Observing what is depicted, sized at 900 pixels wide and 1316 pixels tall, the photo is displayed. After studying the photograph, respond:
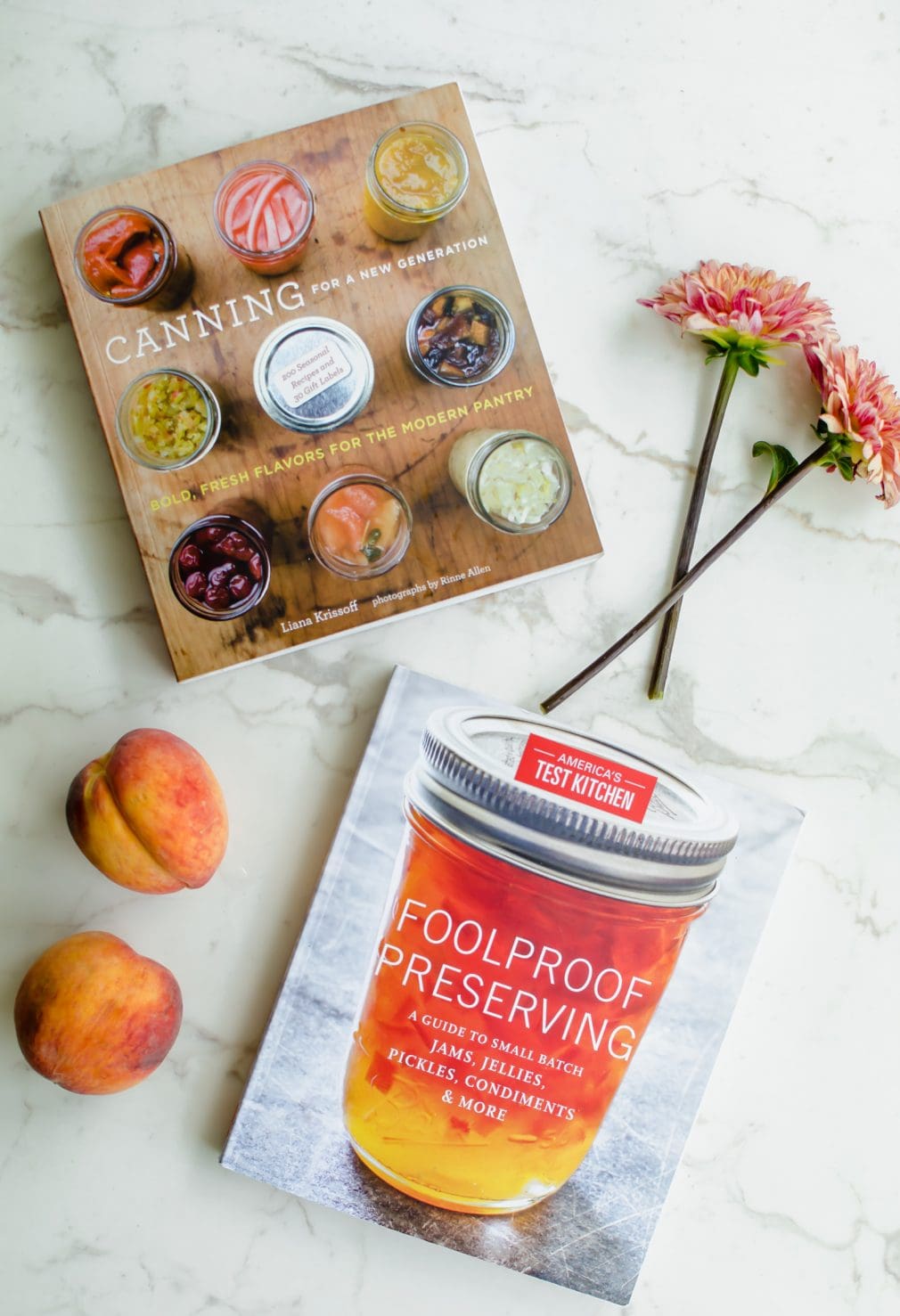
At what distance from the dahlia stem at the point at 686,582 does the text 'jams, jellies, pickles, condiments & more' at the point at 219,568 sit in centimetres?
23

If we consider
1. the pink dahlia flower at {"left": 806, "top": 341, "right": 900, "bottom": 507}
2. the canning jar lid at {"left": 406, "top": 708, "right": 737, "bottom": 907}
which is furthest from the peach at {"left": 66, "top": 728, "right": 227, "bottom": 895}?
the pink dahlia flower at {"left": 806, "top": 341, "right": 900, "bottom": 507}

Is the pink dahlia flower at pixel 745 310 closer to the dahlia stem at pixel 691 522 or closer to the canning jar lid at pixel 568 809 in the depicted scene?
the dahlia stem at pixel 691 522

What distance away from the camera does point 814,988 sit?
2.49 ft

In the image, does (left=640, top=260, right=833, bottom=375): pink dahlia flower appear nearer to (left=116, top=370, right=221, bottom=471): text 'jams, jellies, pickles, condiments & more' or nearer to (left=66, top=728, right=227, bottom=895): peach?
(left=116, top=370, right=221, bottom=471): text 'jams, jellies, pickles, condiments & more'

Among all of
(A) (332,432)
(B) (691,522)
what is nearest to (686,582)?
(B) (691,522)

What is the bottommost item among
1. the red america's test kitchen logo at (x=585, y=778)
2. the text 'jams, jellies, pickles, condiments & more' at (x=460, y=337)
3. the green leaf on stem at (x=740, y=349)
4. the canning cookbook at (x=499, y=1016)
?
the canning cookbook at (x=499, y=1016)

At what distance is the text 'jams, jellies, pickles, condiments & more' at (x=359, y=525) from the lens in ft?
2.33

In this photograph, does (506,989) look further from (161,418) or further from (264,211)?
(264,211)

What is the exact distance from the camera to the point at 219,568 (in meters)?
0.71

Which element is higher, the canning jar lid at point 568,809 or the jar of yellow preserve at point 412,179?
the jar of yellow preserve at point 412,179

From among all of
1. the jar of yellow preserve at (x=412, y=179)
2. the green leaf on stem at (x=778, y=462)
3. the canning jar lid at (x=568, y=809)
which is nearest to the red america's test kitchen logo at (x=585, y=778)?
the canning jar lid at (x=568, y=809)

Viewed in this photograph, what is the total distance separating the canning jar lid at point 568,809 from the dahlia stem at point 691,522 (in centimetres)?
7

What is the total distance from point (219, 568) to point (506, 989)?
361 millimetres

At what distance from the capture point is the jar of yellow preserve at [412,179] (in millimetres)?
704
